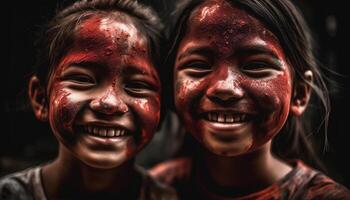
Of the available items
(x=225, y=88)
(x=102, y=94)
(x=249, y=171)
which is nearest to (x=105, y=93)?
(x=102, y=94)

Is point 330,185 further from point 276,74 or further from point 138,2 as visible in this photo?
point 138,2

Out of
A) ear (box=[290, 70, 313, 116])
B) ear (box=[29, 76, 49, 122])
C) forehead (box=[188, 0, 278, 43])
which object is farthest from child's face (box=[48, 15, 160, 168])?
ear (box=[290, 70, 313, 116])

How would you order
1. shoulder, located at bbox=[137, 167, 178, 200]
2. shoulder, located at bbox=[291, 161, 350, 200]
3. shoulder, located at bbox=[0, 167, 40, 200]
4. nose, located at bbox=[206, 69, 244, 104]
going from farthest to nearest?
shoulder, located at bbox=[137, 167, 178, 200]
shoulder, located at bbox=[0, 167, 40, 200]
shoulder, located at bbox=[291, 161, 350, 200]
nose, located at bbox=[206, 69, 244, 104]

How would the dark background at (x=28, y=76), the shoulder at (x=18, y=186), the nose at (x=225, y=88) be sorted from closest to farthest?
the nose at (x=225, y=88) → the shoulder at (x=18, y=186) → the dark background at (x=28, y=76)

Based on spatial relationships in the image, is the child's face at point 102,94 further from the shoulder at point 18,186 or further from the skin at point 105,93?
the shoulder at point 18,186

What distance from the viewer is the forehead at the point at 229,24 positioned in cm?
127

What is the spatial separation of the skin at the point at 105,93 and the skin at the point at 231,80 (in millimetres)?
123

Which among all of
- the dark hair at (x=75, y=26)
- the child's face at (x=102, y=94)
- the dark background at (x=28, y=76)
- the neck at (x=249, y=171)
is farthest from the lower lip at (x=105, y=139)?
the dark background at (x=28, y=76)

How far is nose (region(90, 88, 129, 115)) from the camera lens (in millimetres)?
1282

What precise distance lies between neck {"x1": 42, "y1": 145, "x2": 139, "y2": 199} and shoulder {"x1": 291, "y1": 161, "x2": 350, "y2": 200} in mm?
602

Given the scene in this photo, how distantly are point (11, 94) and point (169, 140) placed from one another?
84cm

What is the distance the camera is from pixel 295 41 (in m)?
1.39

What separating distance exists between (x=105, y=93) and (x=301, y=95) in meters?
0.65

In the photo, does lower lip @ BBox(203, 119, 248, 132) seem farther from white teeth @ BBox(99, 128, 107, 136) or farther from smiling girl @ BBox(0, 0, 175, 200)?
white teeth @ BBox(99, 128, 107, 136)
